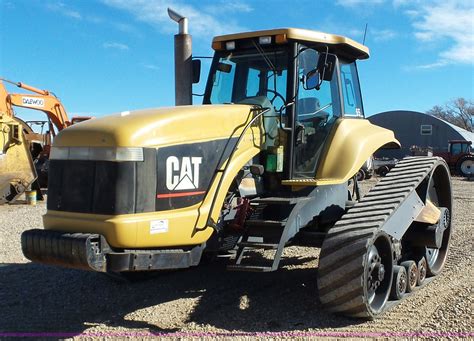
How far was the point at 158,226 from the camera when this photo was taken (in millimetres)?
4105

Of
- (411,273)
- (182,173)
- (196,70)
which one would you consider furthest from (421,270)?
(196,70)

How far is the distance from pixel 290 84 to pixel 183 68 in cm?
146

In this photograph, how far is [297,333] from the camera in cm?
430

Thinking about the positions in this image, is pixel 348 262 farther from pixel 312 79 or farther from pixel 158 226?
pixel 312 79

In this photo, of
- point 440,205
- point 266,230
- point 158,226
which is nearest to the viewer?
point 158,226

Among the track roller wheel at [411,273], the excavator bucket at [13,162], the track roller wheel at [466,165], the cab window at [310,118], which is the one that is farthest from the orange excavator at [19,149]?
the track roller wheel at [466,165]

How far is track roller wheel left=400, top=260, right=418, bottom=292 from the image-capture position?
5270 millimetres

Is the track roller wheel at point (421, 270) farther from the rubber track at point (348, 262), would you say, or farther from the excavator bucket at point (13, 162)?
the excavator bucket at point (13, 162)

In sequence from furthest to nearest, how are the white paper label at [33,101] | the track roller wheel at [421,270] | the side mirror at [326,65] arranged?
the white paper label at [33,101], the track roller wheel at [421,270], the side mirror at [326,65]

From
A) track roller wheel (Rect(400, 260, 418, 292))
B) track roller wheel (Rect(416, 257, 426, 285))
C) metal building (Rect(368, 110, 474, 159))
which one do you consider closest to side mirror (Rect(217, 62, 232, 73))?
track roller wheel (Rect(400, 260, 418, 292))

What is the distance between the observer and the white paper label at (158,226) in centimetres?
407

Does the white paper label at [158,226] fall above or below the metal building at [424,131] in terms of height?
below

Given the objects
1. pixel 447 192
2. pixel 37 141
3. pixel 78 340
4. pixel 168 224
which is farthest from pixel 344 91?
pixel 37 141

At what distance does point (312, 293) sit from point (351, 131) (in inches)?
68.5
